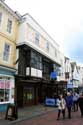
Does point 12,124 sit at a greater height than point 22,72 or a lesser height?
lesser

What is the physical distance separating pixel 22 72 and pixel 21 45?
280 centimetres

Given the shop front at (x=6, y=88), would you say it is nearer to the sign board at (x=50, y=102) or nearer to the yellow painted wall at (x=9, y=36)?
the yellow painted wall at (x=9, y=36)

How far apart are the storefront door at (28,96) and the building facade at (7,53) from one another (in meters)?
3.45

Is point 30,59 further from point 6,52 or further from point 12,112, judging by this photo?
point 12,112

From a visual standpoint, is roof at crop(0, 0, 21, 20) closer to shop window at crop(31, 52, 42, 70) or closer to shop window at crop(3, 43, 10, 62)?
shop window at crop(3, 43, 10, 62)

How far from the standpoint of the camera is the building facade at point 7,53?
62.6ft

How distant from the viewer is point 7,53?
66.2 feet

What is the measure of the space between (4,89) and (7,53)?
338cm

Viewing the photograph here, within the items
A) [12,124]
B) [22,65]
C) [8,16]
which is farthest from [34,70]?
[12,124]

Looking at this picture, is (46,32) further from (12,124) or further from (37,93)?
(12,124)

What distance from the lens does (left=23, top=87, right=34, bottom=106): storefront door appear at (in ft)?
77.6

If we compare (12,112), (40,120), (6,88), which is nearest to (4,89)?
(6,88)

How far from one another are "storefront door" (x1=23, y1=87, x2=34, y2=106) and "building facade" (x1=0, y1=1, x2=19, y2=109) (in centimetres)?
345

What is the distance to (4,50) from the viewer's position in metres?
19.7
